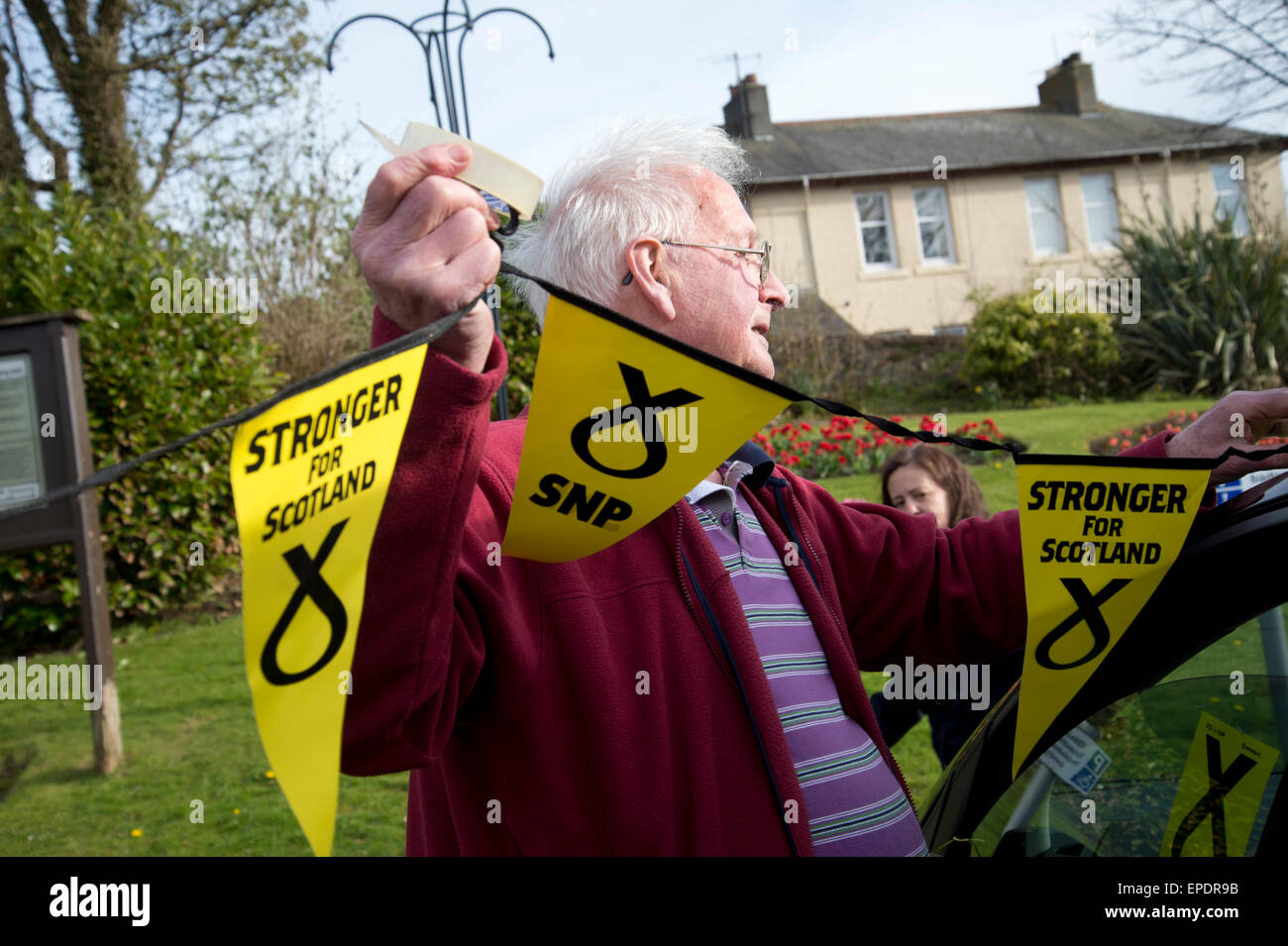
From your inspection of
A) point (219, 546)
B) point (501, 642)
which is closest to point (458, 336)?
point (501, 642)

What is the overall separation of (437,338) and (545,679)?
1.98 ft

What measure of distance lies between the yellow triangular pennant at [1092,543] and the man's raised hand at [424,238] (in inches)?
39.5

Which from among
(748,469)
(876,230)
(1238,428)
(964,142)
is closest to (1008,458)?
(1238,428)

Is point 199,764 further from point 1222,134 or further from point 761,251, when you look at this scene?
point 1222,134

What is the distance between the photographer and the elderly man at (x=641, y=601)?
123 centimetres

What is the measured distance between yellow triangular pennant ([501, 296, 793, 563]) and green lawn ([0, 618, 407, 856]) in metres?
3.41

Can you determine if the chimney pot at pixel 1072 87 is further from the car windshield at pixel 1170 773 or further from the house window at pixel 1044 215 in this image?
the car windshield at pixel 1170 773

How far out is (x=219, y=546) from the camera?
26.2 ft

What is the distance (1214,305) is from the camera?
1451 centimetres

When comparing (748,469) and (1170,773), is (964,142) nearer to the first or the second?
(748,469)

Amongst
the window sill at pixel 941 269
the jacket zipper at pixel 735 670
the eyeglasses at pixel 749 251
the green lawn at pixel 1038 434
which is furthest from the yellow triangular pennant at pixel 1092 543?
the window sill at pixel 941 269

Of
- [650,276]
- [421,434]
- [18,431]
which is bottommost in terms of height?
[421,434]

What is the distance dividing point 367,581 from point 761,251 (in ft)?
3.74

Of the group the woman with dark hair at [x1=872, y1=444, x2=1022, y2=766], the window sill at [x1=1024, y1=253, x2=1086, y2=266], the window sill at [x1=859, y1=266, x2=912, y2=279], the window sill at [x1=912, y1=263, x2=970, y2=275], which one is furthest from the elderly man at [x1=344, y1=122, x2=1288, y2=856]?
the window sill at [x1=912, y1=263, x2=970, y2=275]
